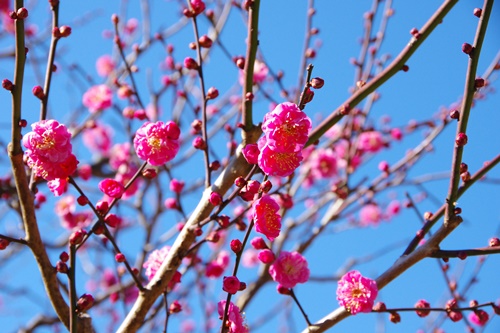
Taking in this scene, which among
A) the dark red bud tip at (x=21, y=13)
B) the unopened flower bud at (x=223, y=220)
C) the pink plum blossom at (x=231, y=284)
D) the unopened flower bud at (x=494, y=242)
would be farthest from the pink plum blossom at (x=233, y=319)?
the dark red bud tip at (x=21, y=13)

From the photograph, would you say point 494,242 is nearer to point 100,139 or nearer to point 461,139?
point 461,139

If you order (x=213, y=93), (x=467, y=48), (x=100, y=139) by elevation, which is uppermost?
(x=100, y=139)

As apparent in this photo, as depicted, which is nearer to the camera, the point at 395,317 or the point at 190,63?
the point at 395,317

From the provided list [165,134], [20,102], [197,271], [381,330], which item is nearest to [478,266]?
[381,330]

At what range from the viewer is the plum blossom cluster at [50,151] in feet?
5.70

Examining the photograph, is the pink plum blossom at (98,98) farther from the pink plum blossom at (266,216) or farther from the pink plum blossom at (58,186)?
the pink plum blossom at (266,216)

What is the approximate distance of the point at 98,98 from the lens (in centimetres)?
392

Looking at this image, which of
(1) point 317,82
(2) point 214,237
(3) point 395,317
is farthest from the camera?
(3) point 395,317

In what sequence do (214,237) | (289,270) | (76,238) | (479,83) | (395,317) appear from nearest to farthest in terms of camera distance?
(76,238)
(479,83)
(214,237)
(395,317)
(289,270)

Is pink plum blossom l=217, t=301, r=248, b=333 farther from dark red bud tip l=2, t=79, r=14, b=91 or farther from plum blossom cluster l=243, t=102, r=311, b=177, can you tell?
dark red bud tip l=2, t=79, r=14, b=91

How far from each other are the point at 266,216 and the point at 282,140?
0.83ft

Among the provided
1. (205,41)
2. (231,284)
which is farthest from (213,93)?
(231,284)

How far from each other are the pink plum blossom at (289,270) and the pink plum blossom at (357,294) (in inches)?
6.7

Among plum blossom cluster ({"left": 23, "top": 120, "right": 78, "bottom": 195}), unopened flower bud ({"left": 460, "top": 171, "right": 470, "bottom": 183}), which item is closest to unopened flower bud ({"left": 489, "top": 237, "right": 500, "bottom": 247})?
unopened flower bud ({"left": 460, "top": 171, "right": 470, "bottom": 183})
